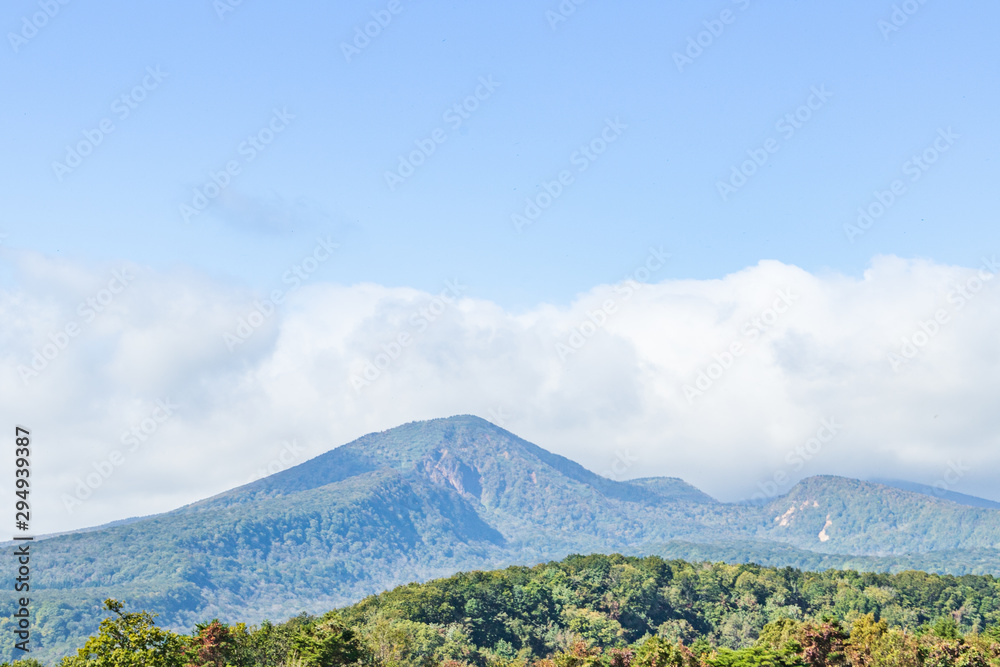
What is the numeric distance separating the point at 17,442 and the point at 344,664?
3793 centimetres

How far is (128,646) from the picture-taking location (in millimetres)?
72438

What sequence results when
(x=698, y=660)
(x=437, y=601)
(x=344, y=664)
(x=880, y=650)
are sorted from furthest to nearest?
(x=437, y=601), (x=880, y=650), (x=698, y=660), (x=344, y=664)

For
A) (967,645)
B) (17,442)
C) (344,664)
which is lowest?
(967,645)

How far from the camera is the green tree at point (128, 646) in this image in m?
69.9

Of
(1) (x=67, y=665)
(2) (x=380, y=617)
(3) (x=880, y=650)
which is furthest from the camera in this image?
(2) (x=380, y=617)

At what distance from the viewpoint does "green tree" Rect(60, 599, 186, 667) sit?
69.9 metres

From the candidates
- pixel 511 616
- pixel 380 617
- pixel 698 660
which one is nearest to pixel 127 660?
pixel 698 660

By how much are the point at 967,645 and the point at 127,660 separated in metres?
88.7

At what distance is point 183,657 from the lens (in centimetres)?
7831

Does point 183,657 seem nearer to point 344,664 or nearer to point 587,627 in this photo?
Result: point 344,664

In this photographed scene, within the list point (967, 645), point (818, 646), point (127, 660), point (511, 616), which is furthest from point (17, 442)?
point (511, 616)

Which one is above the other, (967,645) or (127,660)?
(127,660)

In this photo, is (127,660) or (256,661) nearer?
(127,660)

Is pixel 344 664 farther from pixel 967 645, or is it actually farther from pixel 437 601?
pixel 437 601
